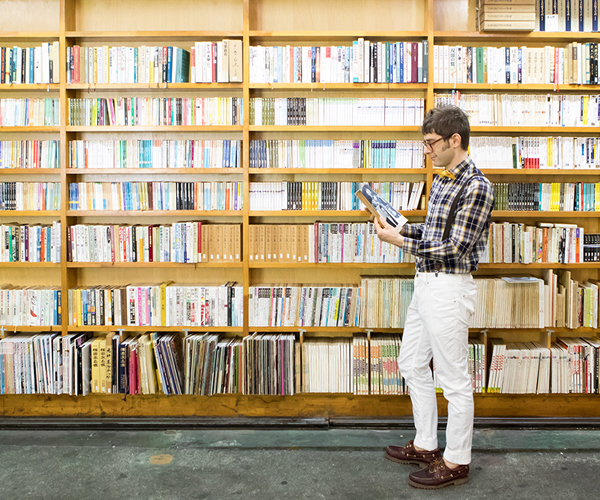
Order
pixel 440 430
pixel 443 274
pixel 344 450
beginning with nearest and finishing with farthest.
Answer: pixel 443 274, pixel 344 450, pixel 440 430

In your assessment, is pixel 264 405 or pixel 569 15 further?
pixel 264 405

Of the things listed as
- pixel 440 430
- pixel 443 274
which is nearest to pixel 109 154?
pixel 443 274

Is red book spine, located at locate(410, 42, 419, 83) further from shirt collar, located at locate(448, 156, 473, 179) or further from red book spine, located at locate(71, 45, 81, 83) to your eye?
red book spine, located at locate(71, 45, 81, 83)

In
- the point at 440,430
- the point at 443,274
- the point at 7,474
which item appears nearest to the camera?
the point at 443,274

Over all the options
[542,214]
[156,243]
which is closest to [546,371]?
[542,214]

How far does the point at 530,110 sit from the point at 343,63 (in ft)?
3.81

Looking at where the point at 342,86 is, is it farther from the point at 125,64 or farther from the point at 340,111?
the point at 125,64

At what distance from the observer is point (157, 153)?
2889 mm

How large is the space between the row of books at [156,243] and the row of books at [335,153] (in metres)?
0.48

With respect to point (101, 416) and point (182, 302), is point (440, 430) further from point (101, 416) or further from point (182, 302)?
point (101, 416)

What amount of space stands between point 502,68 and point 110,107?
2.37 m

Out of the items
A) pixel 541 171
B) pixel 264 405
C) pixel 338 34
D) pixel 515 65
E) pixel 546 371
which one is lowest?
pixel 264 405

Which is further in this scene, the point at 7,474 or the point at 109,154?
the point at 109,154

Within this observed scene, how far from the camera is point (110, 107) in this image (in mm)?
2877
